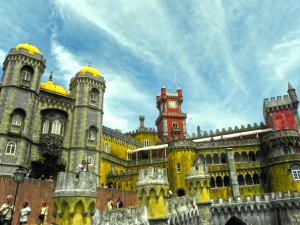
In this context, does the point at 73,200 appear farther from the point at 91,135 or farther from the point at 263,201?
the point at 263,201

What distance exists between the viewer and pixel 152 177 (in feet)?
52.8

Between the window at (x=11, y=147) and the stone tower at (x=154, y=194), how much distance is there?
1721 cm

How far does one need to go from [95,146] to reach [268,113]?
29.9 m

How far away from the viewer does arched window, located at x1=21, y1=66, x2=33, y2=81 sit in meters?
30.1

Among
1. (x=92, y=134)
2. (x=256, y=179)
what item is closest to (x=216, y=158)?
(x=256, y=179)

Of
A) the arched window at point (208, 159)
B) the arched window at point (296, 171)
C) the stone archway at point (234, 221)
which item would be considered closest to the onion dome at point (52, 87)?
the arched window at point (208, 159)

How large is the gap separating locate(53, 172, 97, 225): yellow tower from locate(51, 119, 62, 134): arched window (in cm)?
2228

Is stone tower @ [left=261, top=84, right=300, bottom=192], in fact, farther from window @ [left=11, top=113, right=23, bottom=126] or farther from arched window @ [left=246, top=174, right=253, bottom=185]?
window @ [left=11, top=113, right=23, bottom=126]

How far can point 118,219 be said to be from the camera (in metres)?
12.5

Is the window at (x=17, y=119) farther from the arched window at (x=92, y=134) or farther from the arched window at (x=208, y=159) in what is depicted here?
the arched window at (x=208, y=159)

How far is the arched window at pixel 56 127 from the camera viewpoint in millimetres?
31577

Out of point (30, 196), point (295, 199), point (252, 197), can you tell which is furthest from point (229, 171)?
point (30, 196)

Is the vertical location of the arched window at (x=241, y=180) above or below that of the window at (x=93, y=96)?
below

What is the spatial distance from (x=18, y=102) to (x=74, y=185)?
71.8 ft
